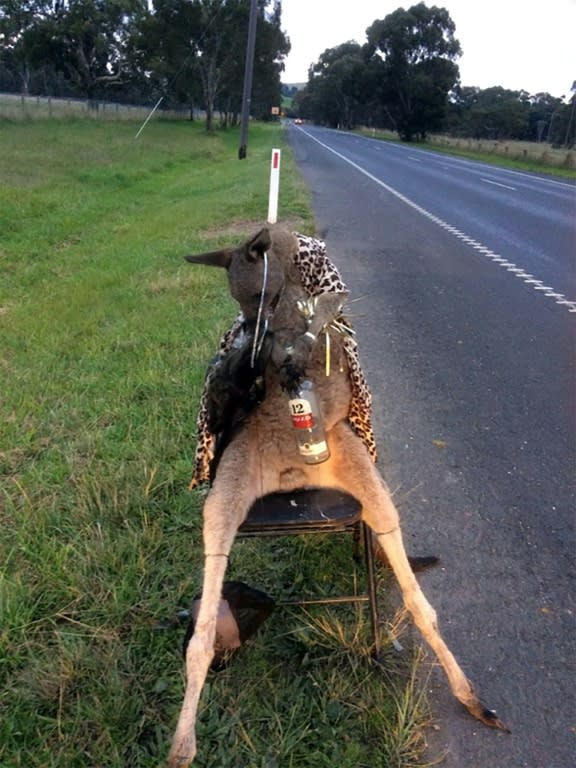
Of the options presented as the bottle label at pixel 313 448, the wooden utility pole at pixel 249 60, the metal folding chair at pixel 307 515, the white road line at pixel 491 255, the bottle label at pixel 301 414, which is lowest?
the white road line at pixel 491 255

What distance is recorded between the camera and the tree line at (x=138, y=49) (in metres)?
44.4

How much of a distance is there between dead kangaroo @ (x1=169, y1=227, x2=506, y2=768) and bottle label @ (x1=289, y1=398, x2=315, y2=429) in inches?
3.0

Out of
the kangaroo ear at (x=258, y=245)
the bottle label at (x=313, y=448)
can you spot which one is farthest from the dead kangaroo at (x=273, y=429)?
the bottle label at (x=313, y=448)

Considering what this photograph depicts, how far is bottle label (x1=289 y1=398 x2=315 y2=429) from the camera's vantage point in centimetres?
240

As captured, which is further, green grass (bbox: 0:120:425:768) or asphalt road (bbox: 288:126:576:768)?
asphalt road (bbox: 288:126:576:768)

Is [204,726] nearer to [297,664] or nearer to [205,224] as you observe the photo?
[297,664]

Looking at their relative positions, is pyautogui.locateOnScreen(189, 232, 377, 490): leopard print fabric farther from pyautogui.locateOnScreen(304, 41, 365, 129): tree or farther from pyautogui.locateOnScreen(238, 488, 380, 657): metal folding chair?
pyautogui.locateOnScreen(304, 41, 365, 129): tree

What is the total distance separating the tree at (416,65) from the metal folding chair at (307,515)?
69.0 metres

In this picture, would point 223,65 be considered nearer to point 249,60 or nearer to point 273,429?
point 249,60

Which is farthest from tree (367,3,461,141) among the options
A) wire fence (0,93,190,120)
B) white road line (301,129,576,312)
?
white road line (301,129,576,312)

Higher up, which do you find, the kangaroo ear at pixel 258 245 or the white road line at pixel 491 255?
the kangaroo ear at pixel 258 245

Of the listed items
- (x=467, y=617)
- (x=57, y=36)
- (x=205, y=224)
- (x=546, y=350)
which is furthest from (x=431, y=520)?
(x=57, y=36)

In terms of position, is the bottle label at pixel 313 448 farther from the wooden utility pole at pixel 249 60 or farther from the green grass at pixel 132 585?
the wooden utility pole at pixel 249 60

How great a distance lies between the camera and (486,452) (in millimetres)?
4633
